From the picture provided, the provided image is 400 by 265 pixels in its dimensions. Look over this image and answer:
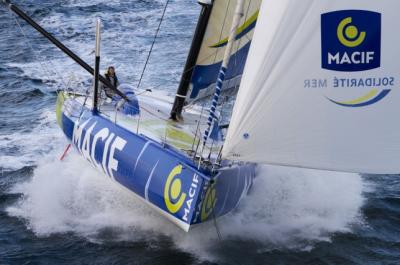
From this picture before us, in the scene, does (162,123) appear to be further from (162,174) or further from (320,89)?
(320,89)

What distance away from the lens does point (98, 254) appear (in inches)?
392

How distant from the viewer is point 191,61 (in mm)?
11586

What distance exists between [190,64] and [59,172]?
129 inches

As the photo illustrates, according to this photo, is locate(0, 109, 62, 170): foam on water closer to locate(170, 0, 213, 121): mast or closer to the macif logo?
locate(170, 0, 213, 121): mast

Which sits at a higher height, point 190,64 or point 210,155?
point 190,64

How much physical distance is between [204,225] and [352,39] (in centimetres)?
404

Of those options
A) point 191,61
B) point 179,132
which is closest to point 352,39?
point 179,132

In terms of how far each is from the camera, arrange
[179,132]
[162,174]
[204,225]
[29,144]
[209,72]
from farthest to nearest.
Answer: [29,144] → [209,72] → [179,132] → [204,225] → [162,174]

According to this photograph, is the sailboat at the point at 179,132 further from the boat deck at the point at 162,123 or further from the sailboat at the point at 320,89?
the sailboat at the point at 320,89

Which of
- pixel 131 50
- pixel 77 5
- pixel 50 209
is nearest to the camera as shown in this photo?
pixel 50 209

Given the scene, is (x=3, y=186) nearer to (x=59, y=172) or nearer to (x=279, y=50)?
(x=59, y=172)

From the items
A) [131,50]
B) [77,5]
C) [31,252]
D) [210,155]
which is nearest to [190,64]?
[210,155]

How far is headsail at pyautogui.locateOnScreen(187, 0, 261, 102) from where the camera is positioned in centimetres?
1118

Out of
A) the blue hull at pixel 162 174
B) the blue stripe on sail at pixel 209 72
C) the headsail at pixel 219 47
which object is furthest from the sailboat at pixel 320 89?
the blue stripe on sail at pixel 209 72
